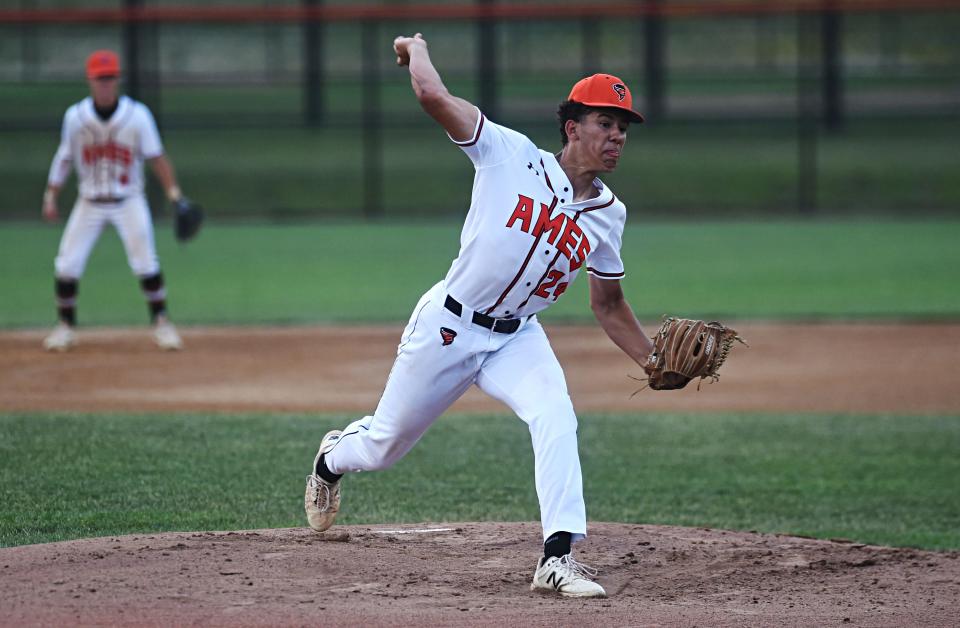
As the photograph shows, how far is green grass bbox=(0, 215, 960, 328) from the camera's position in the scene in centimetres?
1388

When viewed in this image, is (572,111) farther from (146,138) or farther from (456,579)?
(146,138)

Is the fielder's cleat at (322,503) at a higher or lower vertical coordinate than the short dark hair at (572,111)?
lower

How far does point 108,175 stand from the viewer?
1119cm

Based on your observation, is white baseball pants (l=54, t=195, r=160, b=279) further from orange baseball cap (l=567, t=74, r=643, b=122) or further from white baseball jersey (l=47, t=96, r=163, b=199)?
orange baseball cap (l=567, t=74, r=643, b=122)

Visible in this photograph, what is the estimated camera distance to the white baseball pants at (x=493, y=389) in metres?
5.09

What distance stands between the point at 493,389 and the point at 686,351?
772mm

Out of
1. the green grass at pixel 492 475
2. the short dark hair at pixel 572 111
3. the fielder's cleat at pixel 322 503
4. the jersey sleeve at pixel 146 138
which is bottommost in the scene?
the green grass at pixel 492 475

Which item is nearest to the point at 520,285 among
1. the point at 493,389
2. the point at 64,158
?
the point at 493,389

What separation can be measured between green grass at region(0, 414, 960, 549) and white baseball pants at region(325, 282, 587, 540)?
1.30m

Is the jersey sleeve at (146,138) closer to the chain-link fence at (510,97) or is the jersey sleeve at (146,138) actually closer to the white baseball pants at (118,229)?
the white baseball pants at (118,229)

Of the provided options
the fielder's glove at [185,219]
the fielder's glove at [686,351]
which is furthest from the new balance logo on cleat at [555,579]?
the fielder's glove at [185,219]

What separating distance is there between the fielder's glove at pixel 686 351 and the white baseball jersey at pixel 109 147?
22.3 ft

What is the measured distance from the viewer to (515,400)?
5234mm

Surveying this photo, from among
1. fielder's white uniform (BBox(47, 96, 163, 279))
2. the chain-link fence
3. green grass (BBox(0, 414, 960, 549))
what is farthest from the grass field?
the chain-link fence
